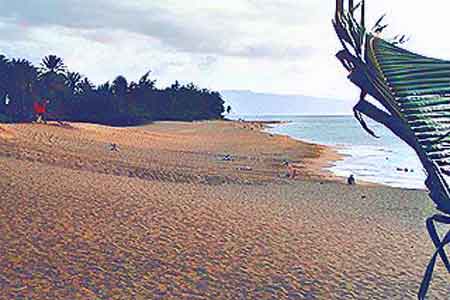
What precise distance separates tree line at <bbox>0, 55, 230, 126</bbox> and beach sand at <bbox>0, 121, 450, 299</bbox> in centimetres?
3375

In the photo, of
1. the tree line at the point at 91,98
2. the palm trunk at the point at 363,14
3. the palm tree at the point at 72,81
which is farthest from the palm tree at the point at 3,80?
the palm trunk at the point at 363,14

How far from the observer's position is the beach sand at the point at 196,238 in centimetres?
811

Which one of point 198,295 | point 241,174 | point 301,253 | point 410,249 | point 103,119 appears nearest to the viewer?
point 198,295

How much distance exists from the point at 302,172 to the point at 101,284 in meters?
18.1

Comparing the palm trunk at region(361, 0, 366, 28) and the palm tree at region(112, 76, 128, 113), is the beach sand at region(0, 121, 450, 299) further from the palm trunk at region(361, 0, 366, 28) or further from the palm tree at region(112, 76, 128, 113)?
the palm tree at region(112, 76, 128, 113)

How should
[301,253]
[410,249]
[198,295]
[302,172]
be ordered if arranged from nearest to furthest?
[198,295] < [301,253] < [410,249] < [302,172]

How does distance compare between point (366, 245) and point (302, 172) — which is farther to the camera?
point (302, 172)

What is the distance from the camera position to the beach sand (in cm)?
811

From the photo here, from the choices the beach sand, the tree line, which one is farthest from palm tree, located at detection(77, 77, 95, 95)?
the beach sand

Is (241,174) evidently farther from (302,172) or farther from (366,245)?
(366,245)

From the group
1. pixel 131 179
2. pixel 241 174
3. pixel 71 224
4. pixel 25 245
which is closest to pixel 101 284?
pixel 25 245

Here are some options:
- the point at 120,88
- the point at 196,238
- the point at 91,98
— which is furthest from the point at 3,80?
the point at 196,238

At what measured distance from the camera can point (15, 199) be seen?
11914 mm

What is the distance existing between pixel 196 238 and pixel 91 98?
57433 mm
